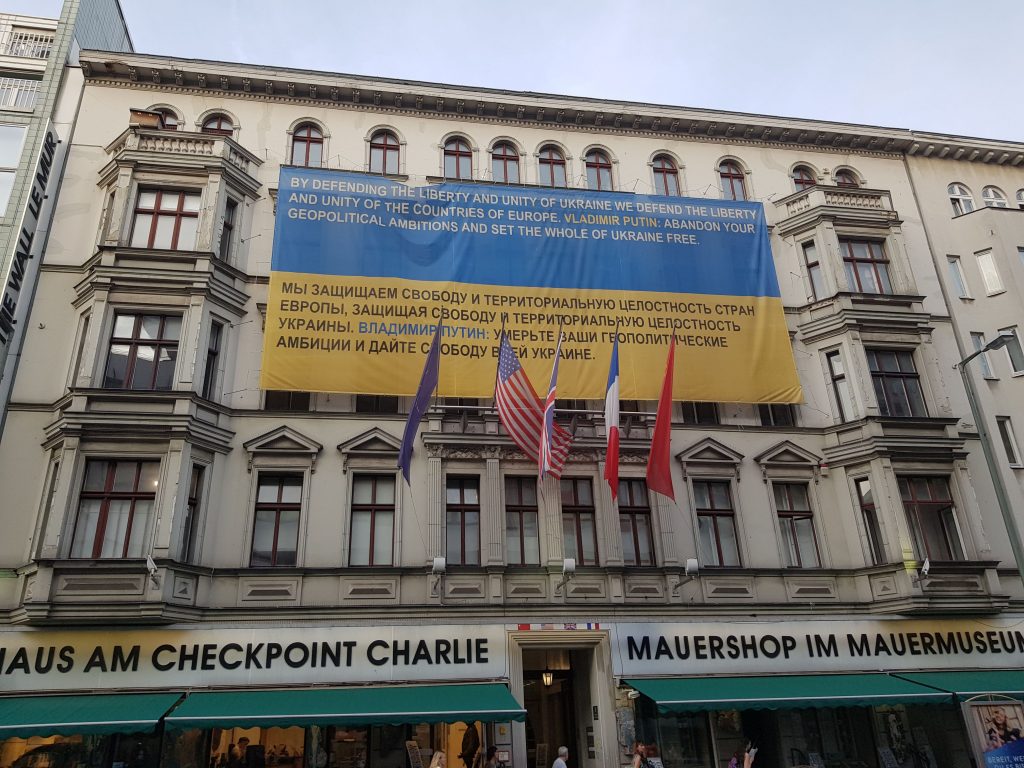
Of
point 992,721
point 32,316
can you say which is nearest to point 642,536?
point 992,721

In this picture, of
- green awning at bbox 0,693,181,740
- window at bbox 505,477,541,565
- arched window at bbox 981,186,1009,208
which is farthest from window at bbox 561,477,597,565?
arched window at bbox 981,186,1009,208

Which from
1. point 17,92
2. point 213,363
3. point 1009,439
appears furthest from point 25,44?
point 1009,439

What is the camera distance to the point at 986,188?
93.7ft

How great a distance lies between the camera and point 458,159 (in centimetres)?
2516

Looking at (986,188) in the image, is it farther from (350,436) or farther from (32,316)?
(32,316)

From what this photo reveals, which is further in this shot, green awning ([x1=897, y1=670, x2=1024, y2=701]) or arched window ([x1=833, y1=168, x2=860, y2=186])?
arched window ([x1=833, y1=168, x2=860, y2=186])

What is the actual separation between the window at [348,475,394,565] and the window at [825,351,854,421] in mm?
13996

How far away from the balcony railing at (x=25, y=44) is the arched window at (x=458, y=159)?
50.6 ft

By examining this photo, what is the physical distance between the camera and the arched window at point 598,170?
25.6 metres

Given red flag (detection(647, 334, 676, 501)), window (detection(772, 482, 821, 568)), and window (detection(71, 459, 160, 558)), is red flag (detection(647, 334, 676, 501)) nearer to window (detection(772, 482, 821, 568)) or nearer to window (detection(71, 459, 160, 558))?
window (detection(772, 482, 821, 568))

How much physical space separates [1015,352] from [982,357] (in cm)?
136

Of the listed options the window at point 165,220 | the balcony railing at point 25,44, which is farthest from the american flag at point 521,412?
the balcony railing at point 25,44

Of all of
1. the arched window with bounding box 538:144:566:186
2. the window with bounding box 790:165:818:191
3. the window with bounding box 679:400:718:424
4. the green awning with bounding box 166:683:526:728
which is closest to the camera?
the green awning with bounding box 166:683:526:728

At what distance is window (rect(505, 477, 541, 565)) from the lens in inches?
786
